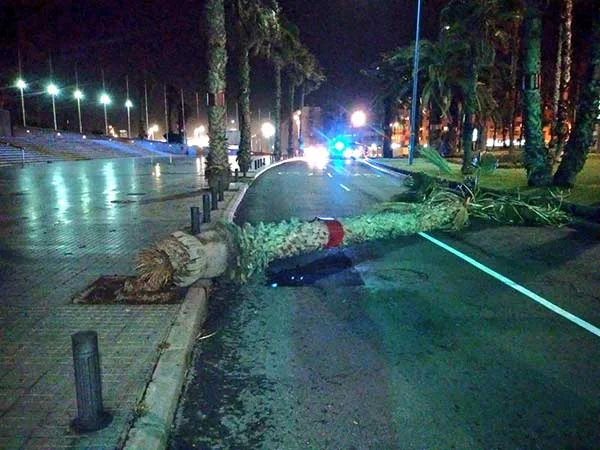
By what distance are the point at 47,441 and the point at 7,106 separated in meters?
70.1

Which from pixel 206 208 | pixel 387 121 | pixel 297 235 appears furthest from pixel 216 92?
pixel 387 121

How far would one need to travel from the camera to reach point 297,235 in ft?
31.4

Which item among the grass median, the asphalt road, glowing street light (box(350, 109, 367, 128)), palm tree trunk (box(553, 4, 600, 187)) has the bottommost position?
the asphalt road

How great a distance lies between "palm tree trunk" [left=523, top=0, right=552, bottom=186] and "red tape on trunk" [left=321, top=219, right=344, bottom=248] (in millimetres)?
12431

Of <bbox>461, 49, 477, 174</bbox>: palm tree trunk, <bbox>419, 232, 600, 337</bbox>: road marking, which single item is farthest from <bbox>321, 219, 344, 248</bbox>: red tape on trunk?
<bbox>461, 49, 477, 174</bbox>: palm tree trunk

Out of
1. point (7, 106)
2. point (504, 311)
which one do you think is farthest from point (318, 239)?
point (7, 106)

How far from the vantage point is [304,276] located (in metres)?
8.50

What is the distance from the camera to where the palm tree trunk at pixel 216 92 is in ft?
63.4

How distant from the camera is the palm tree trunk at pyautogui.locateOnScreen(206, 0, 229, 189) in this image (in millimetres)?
19312

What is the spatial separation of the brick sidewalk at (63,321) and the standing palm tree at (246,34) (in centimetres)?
1492

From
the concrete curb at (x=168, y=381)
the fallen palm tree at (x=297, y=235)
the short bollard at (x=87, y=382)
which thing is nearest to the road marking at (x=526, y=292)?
the fallen palm tree at (x=297, y=235)

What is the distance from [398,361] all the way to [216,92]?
16064 millimetres

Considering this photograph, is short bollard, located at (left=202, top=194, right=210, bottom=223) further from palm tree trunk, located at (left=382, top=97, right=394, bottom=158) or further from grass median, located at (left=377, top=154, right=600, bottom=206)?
palm tree trunk, located at (left=382, top=97, right=394, bottom=158)

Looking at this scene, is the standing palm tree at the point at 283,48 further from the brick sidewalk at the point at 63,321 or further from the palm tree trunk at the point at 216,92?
the brick sidewalk at the point at 63,321
